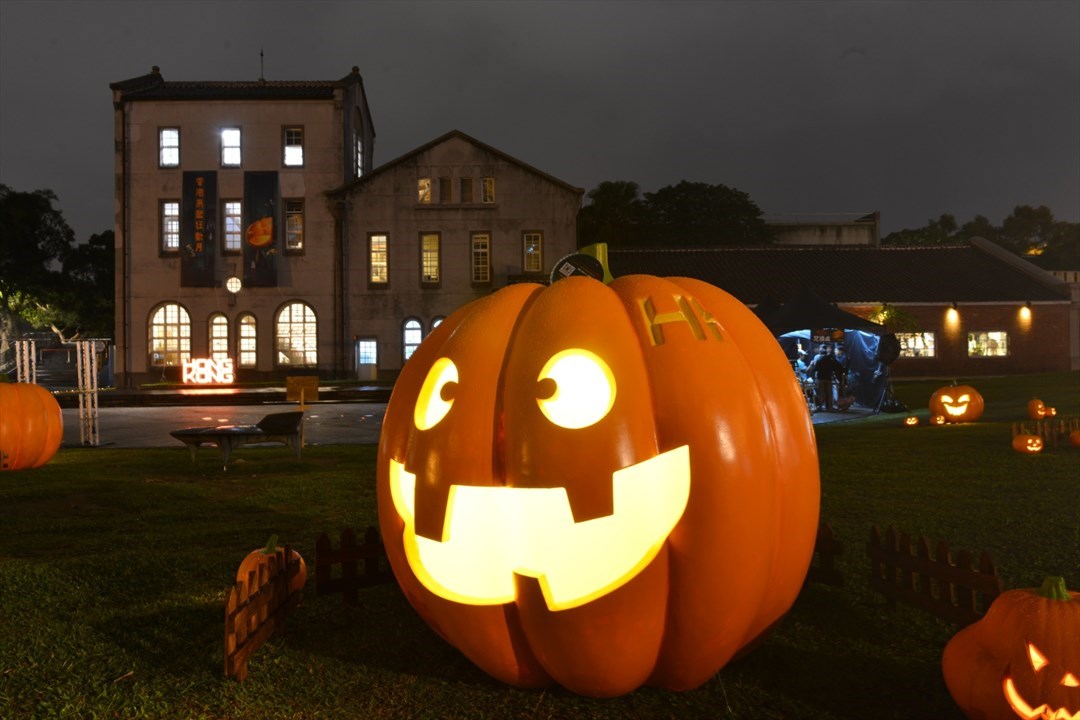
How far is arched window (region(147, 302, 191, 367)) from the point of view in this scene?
40.8m

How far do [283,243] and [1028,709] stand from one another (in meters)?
41.4

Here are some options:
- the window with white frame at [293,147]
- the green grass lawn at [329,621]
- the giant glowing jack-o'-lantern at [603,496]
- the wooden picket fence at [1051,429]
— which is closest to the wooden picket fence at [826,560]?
the green grass lawn at [329,621]

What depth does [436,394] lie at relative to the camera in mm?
3711

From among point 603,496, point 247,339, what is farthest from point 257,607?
point 247,339

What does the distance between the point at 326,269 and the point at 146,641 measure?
125 ft

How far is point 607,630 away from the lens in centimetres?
328

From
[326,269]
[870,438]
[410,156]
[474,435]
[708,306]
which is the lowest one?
[870,438]

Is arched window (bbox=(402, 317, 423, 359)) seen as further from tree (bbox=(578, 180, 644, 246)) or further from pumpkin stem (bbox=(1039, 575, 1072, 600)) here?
pumpkin stem (bbox=(1039, 575, 1072, 600))

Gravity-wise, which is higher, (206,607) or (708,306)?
(708,306)

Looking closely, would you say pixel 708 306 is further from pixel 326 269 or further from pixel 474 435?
pixel 326 269

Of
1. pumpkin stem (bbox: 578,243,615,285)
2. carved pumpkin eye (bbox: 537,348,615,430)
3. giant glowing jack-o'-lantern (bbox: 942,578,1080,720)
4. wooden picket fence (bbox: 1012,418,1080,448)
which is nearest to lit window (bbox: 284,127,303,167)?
wooden picket fence (bbox: 1012,418,1080,448)

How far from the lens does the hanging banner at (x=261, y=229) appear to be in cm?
4066

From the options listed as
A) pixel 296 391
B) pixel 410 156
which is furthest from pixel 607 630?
pixel 410 156

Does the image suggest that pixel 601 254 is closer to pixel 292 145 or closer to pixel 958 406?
pixel 958 406
